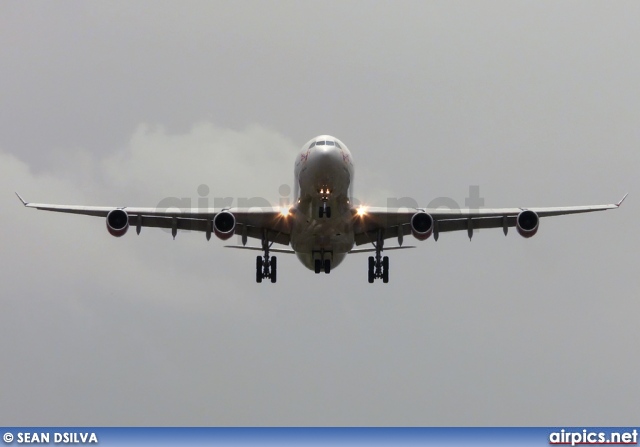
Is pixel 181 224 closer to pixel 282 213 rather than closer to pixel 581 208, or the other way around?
pixel 282 213

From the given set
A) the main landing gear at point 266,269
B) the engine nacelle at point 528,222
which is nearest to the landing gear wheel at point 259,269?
the main landing gear at point 266,269

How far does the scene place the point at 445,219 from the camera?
182 feet

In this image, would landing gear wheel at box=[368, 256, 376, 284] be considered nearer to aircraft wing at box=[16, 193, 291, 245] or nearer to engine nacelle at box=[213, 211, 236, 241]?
aircraft wing at box=[16, 193, 291, 245]

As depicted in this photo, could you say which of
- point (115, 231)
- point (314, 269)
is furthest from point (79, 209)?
point (314, 269)

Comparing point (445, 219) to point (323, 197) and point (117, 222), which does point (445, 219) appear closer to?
point (323, 197)

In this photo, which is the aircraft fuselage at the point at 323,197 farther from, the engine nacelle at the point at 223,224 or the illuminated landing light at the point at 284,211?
the engine nacelle at the point at 223,224

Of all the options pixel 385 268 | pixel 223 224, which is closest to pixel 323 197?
pixel 223 224

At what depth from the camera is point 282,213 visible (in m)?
53.7

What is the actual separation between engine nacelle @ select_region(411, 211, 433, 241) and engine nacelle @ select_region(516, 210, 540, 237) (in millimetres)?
4067

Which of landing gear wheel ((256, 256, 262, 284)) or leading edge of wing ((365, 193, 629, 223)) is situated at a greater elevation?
leading edge of wing ((365, 193, 629, 223))

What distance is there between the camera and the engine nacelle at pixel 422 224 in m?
52.7

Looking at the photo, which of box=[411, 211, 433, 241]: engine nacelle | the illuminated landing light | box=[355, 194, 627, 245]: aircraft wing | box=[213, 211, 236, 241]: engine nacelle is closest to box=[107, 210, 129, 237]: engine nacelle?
box=[213, 211, 236, 241]: engine nacelle

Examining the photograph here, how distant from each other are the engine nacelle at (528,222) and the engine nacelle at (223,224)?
13.0m

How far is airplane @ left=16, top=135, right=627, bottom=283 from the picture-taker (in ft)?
162
